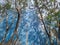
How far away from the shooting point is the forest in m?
1.83

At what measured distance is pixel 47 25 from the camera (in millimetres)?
1860

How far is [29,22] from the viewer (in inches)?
73.6

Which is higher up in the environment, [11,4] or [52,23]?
[11,4]

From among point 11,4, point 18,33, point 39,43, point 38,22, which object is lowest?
point 39,43

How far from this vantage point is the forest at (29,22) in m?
1.83

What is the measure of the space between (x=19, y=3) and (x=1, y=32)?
1.45 feet

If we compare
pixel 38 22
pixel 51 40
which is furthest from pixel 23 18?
pixel 51 40

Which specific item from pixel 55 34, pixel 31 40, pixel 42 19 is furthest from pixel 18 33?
Answer: pixel 55 34

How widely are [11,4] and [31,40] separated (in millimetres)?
532

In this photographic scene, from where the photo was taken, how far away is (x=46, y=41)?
183 cm

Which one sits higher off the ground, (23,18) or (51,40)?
(23,18)

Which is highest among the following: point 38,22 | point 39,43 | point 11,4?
point 11,4

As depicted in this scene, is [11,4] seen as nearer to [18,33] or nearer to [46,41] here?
[18,33]

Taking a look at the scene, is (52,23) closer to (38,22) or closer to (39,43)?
(38,22)
